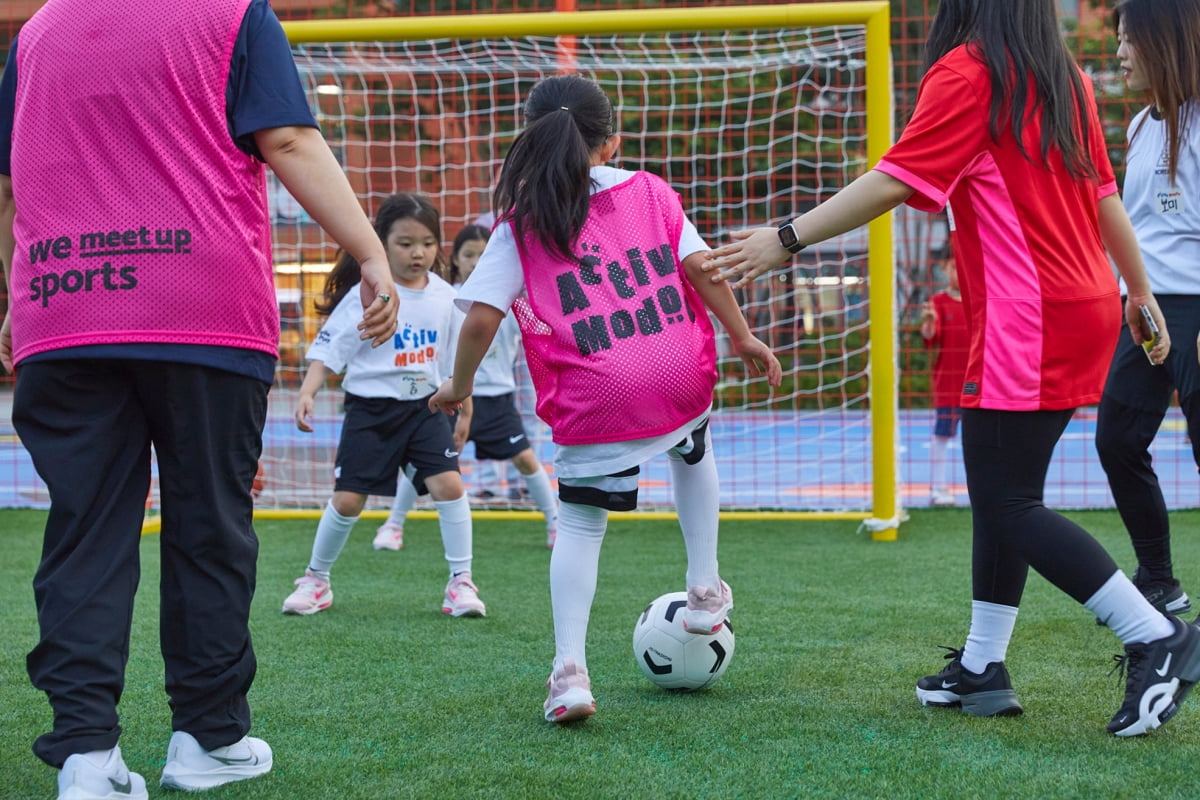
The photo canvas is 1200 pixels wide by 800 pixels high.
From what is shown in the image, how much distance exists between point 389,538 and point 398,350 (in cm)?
170

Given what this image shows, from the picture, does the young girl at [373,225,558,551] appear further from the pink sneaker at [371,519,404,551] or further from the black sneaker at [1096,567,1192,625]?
the black sneaker at [1096,567,1192,625]

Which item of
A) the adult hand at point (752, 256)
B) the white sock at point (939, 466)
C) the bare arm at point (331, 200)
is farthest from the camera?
the white sock at point (939, 466)

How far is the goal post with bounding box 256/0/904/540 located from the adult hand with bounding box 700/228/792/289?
3.57 m

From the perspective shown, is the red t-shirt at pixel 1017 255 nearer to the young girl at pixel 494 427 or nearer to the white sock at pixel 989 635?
the white sock at pixel 989 635

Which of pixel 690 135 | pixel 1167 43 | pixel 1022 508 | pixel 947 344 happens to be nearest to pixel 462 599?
pixel 1022 508

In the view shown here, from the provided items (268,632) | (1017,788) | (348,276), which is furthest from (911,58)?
→ (1017,788)

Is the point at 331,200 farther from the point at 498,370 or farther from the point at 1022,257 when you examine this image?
the point at 498,370

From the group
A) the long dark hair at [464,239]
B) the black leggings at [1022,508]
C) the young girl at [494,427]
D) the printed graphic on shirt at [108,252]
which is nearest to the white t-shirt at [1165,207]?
the black leggings at [1022,508]

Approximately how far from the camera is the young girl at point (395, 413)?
4.59 meters

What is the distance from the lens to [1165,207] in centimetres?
375

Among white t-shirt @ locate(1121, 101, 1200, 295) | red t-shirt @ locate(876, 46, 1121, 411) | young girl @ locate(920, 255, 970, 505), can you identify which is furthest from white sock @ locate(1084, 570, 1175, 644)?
young girl @ locate(920, 255, 970, 505)

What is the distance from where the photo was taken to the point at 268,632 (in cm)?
412

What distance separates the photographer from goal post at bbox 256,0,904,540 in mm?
6160

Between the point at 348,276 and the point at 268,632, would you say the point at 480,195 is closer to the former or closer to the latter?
the point at 348,276
